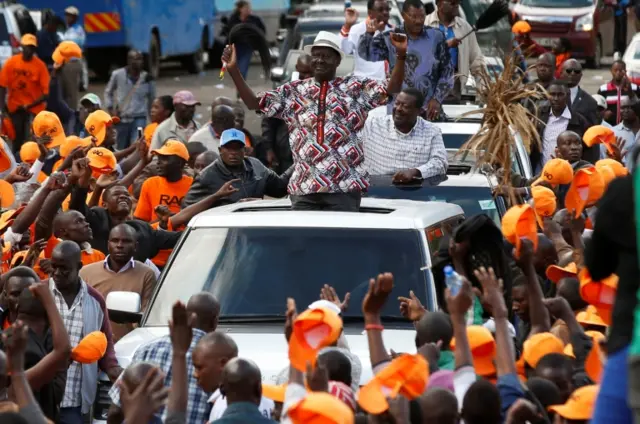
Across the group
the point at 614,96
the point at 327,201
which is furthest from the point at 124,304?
the point at 614,96

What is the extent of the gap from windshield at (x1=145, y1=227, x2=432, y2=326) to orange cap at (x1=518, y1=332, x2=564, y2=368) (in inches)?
48.0

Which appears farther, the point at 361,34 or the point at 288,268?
the point at 361,34

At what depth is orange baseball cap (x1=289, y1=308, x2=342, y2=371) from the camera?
5.75 meters

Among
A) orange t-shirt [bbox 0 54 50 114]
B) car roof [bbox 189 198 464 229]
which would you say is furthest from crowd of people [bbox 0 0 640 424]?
orange t-shirt [bbox 0 54 50 114]

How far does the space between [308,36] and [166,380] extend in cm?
1371

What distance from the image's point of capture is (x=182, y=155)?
441 inches

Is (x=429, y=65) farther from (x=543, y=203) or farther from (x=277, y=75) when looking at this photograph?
(x=277, y=75)

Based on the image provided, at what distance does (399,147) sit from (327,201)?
1.45 meters

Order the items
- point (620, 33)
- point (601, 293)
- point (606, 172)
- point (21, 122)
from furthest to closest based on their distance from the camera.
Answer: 1. point (620, 33)
2. point (21, 122)
3. point (606, 172)
4. point (601, 293)

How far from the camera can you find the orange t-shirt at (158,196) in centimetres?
1115

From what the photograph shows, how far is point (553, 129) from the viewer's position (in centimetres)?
1378

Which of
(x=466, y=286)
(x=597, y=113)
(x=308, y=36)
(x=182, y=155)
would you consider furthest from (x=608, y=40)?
(x=466, y=286)

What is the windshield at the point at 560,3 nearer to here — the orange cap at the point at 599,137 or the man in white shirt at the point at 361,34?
the man in white shirt at the point at 361,34

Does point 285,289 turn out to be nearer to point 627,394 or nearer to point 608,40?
point 627,394
